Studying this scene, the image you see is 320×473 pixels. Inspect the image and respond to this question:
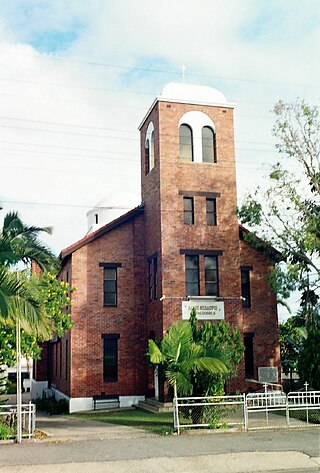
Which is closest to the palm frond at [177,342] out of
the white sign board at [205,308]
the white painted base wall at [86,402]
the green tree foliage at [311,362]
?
the green tree foliage at [311,362]

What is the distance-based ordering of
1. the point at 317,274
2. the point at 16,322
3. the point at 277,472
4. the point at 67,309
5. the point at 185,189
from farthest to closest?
the point at 67,309 → the point at 185,189 → the point at 317,274 → the point at 16,322 → the point at 277,472

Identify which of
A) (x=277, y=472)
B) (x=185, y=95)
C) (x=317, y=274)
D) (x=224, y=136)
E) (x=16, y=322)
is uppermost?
(x=185, y=95)

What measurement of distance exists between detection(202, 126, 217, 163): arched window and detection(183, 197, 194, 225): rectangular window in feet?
6.72

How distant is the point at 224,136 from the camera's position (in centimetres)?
2762

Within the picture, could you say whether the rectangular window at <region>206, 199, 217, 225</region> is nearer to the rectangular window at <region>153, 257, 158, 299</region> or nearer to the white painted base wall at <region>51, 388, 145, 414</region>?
the rectangular window at <region>153, 257, 158, 299</region>

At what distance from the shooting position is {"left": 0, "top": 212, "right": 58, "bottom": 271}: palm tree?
736 inches

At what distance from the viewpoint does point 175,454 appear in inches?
585

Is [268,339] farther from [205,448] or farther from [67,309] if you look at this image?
[205,448]

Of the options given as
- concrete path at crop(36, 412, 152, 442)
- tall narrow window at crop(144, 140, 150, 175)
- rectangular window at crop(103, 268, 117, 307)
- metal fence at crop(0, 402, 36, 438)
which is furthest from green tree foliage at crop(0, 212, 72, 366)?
tall narrow window at crop(144, 140, 150, 175)

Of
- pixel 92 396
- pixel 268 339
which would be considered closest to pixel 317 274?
pixel 268 339

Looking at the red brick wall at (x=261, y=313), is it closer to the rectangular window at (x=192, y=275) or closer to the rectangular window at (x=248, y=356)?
the rectangular window at (x=248, y=356)

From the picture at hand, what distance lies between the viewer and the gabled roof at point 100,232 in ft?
90.0

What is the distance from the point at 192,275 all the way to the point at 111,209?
37.5ft

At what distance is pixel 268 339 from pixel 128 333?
6.51 m
